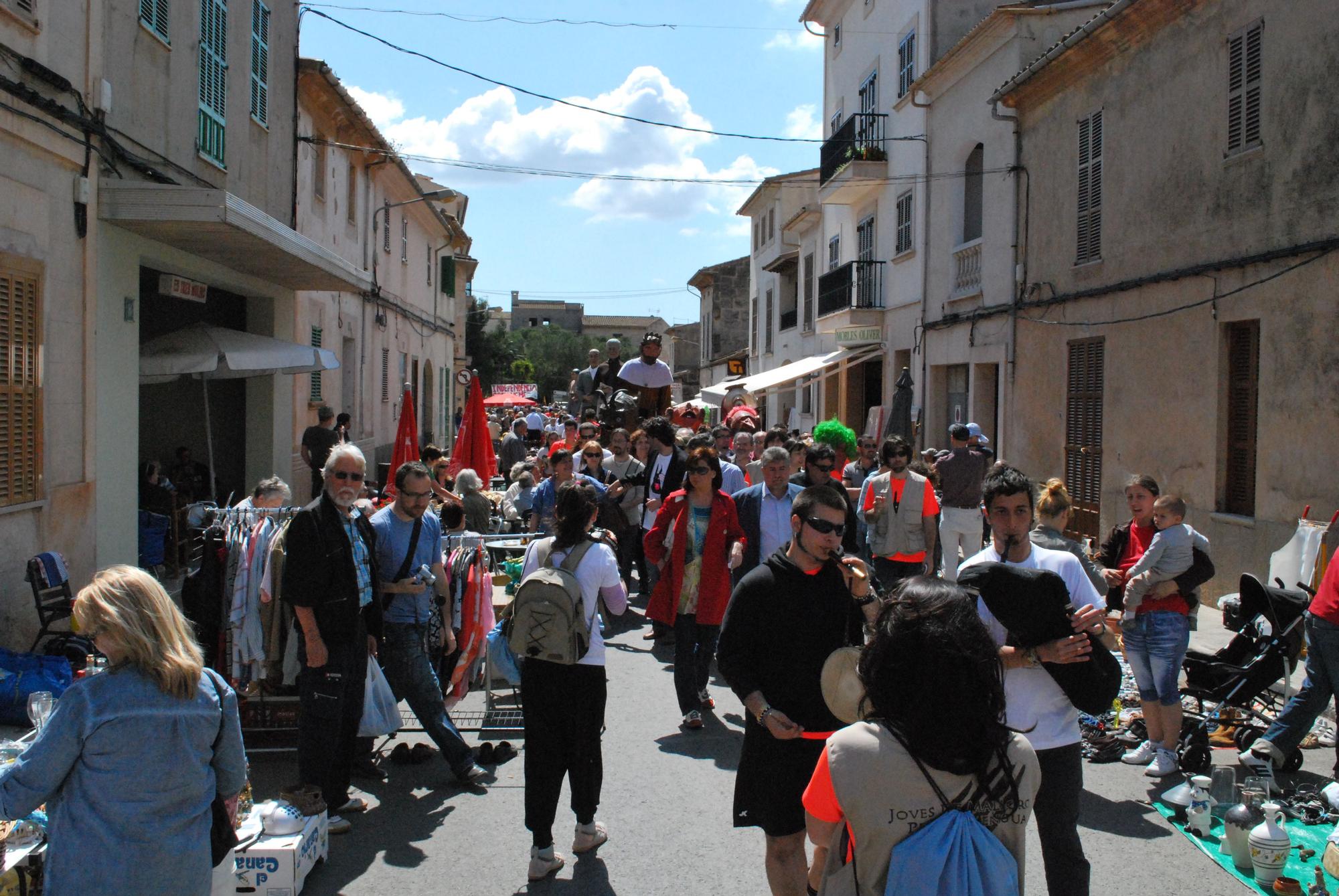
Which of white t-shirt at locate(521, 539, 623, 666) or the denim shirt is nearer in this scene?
the denim shirt

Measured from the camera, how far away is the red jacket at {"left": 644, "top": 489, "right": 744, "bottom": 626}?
7160 millimetres

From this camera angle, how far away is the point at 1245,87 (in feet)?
36.2

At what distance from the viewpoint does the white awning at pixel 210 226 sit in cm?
915

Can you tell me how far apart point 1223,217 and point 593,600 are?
9368 millimetres

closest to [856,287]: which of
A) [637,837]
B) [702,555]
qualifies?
[702,555]

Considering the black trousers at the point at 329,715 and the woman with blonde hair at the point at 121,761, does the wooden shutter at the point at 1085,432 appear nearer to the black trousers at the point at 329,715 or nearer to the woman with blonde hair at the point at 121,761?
the black trousers at the point at 329,715

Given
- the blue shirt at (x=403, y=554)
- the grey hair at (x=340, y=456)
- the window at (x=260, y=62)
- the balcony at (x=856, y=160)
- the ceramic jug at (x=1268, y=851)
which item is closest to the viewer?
the ceramic jug at (x=1268, y=851)

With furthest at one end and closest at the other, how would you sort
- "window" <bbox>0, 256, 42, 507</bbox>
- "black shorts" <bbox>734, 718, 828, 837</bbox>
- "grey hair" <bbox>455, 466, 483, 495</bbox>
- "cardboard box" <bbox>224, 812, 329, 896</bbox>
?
"grey hair" <bbox>455, 466, 483, 495</bbox> < "window" <bbox>0, 256, 42, 507</bbox> < "cardboard box" <bbox>224, 812, 329, 896</bbox> < "black shorts" <bbox>734, 718, 828, 837</bbox>

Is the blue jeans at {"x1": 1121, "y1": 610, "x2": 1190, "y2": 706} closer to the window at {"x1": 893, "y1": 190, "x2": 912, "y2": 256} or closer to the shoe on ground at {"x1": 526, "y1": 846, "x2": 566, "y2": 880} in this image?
the shoe on ground at {"x1": 526, "y1": 846, "x2": 566, "y2": 880}

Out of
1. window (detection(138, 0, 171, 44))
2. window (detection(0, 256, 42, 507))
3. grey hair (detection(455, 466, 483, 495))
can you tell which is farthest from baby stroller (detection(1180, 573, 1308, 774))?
window (detection(138, 0, 171, 44))

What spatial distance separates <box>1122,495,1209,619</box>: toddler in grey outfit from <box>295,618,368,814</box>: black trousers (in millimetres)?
4338

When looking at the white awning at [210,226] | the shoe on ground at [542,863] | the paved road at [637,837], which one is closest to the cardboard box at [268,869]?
the paved road at [637,837]

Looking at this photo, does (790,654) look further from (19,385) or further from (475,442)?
(475,442)

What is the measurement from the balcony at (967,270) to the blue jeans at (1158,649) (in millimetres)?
12647
